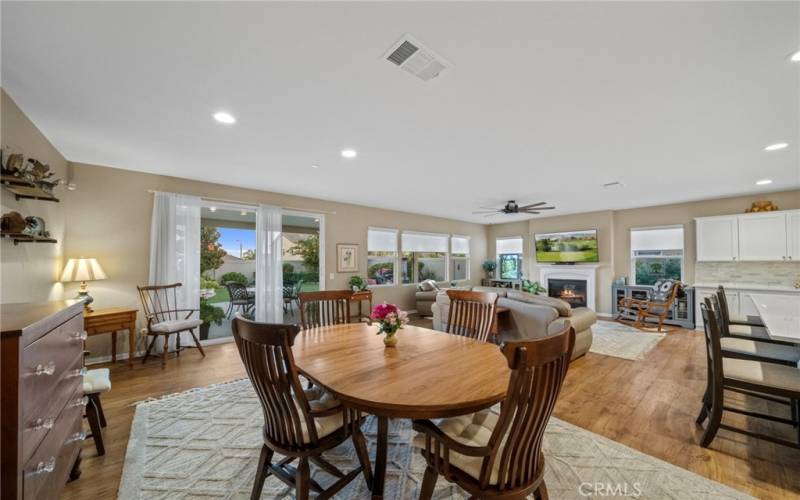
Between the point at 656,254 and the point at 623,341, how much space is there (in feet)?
9.80

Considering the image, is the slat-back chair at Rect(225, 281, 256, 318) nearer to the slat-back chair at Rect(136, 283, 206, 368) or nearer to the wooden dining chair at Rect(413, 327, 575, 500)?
the slat-back chair at Rect(136, 283, 206, 368)

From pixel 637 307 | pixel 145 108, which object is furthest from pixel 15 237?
pixel 637 307

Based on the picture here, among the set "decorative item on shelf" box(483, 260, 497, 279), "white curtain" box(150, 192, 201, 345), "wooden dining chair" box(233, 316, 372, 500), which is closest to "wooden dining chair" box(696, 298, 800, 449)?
"wooden dining chair" box(233, 316, 372, 500)

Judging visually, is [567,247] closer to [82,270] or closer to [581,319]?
[581,319]

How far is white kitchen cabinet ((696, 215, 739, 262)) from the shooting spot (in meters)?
5.41

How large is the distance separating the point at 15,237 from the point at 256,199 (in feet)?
9.44

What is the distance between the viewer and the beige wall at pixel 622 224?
5602mm

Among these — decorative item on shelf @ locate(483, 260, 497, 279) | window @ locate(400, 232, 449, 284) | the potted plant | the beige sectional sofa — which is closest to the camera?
the beige sectional sofa

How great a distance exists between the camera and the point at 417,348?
6.64 feet

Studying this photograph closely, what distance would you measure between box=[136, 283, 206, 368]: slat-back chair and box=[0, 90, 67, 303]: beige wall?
0.81 m

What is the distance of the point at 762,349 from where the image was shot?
265 centimetres

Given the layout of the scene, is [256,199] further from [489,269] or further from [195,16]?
[489,269]

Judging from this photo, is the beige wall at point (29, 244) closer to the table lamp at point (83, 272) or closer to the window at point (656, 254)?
the table lamp at point (83, 272)

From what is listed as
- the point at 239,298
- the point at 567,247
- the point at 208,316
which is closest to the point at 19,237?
the point at 208,316
